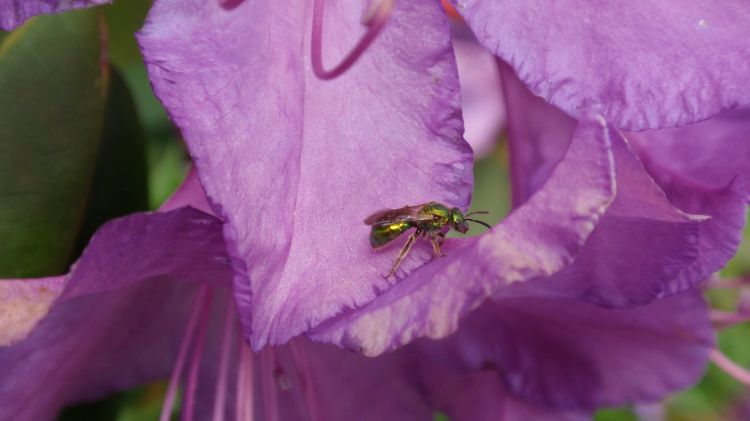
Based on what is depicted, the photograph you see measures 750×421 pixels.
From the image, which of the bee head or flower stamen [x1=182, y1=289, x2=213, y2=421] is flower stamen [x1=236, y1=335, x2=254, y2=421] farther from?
the bee head

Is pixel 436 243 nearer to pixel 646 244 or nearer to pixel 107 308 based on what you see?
pixel 646 244

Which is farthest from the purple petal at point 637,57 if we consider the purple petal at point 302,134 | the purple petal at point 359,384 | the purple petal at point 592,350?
the purple petal at point 359,384

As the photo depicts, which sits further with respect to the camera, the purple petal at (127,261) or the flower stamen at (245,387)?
the flower stamen at (245,387)

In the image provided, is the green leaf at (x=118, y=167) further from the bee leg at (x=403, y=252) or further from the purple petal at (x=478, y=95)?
the purple petal at (x=478, y=95)

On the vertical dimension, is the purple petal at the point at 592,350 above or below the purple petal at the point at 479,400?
above

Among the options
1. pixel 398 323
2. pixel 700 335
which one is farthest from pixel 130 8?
pixel 700 335

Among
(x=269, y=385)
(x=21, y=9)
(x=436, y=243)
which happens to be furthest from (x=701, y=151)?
(x=21, y=9)

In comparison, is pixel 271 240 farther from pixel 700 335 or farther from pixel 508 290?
pixel 700 335
